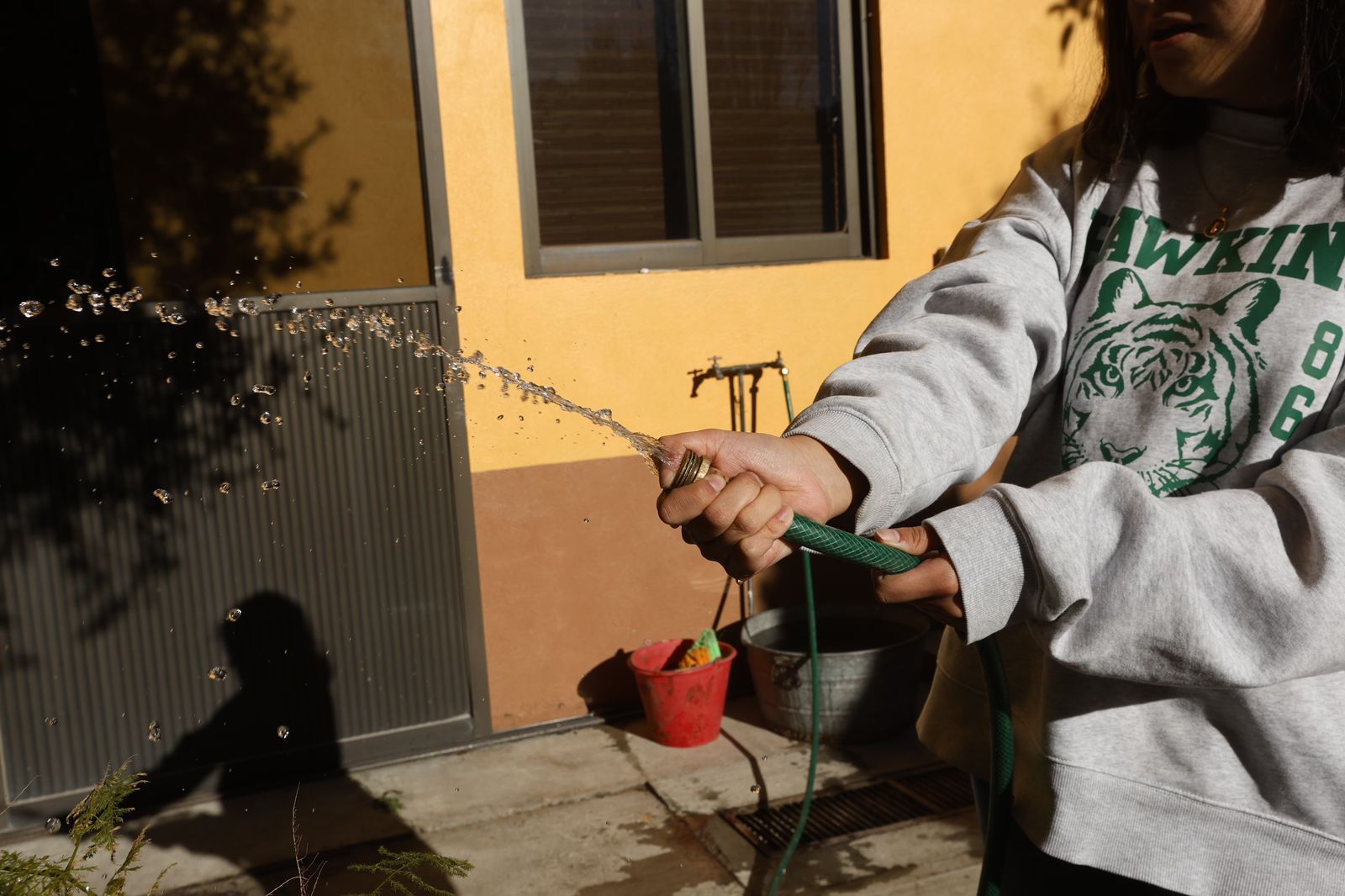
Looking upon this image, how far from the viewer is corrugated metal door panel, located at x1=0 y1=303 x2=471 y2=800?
373cm

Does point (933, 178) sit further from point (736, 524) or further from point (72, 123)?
point (736, 524)

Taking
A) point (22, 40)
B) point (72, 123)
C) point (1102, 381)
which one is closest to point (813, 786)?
point (1102, 381)

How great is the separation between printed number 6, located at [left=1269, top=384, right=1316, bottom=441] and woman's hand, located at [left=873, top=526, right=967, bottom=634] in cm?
40

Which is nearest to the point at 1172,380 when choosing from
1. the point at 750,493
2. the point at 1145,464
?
the point at 1145,464

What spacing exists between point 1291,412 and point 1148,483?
6.4 inches

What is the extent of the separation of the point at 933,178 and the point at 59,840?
13.8 ft

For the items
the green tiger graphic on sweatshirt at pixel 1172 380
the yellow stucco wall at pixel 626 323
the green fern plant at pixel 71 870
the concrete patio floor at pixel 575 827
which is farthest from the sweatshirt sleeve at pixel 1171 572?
the yellow stucco wall at pixel 626 323

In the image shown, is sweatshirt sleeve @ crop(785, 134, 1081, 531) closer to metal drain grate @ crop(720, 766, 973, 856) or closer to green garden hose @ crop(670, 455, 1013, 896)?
green garden hose @ crop(670, 455, 1013, 896)

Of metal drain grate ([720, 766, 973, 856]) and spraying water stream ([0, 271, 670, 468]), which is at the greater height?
spraying water stream ([0, 271, 670, 468])

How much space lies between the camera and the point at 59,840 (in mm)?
3727

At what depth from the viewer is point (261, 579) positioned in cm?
392

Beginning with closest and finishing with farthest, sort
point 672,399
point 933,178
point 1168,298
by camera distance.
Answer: point 1168,298
point 672,399
point 933,178

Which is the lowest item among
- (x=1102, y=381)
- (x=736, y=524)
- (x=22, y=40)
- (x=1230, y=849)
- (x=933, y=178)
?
(x=1230, y=849)

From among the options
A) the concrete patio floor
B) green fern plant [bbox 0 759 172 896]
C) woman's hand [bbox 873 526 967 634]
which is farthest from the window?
woman's hand [bbox 873 526 967 634]
